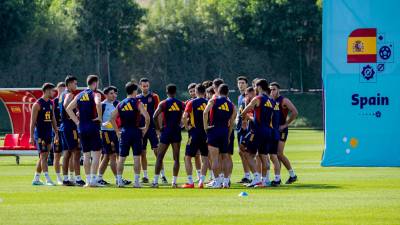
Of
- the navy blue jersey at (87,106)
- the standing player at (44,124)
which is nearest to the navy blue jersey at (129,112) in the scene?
the navy blue jersey at (87,106)

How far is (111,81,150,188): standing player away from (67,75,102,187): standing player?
0.44 metres

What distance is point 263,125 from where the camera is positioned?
84.8 feet

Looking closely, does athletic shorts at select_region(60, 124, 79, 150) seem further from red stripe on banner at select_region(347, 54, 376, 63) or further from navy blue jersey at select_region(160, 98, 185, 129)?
red stripe on banner at select_region(347, 54, 376, 63)

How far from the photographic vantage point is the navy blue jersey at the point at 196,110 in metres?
25.7

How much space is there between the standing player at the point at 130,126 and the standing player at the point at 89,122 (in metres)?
0.44

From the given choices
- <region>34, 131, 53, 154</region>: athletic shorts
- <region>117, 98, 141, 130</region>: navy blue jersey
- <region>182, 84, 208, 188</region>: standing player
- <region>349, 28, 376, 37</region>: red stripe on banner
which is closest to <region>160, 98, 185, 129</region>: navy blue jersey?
<region>182, 84, 208, 188</region>: standing player

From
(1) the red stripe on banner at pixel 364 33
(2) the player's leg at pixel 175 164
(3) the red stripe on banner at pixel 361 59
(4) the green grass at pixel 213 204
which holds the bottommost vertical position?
(4) the green grass at pixel 213 204

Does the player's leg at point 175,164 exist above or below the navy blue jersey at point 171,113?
below

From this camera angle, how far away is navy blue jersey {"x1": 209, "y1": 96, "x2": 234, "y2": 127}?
25.3 metres

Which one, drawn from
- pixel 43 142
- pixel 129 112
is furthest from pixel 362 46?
pixel 43 142

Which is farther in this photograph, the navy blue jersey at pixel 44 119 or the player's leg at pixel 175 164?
the navy blue jersey at pixel 44 119

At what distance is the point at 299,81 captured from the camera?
9088 cm

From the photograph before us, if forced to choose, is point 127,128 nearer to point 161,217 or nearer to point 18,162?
point 161,217

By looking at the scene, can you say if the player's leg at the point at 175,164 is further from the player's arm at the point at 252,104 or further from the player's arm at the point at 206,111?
the player's arm at the point at 252,104
